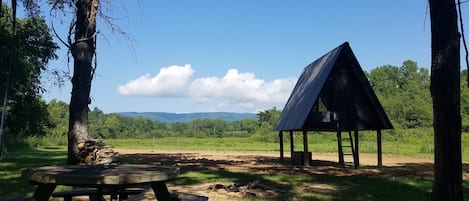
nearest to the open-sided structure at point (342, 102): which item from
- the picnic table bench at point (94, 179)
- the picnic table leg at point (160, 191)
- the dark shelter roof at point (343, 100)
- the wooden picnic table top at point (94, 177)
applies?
the dark shelter roof at point (343, 100)

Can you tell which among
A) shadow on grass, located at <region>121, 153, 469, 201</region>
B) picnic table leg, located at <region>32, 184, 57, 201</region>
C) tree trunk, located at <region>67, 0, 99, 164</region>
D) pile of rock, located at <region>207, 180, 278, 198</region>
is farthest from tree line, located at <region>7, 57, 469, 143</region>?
picnic table leg, located at <region>32, 184, 57, 201</region>

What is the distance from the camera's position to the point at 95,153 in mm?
12914

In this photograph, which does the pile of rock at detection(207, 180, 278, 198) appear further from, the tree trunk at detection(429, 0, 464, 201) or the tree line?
the tree line

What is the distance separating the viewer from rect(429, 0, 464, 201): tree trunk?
577cm

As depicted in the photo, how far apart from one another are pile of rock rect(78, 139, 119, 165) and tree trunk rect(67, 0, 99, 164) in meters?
0.44

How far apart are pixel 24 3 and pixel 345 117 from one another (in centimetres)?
1049

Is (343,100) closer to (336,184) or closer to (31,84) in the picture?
(336,184)

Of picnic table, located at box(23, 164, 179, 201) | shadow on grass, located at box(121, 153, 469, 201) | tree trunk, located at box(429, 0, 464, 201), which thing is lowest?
shadow on grass, located at box(121, 153, 469, 201)

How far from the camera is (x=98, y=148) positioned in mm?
12898

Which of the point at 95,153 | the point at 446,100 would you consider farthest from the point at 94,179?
the point at 95,153

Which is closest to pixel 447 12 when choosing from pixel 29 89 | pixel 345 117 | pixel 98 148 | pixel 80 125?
pixel 98 148

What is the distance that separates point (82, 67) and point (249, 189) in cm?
675

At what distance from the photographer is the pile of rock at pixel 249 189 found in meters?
9.15

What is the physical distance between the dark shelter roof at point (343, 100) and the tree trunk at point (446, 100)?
1063cm
